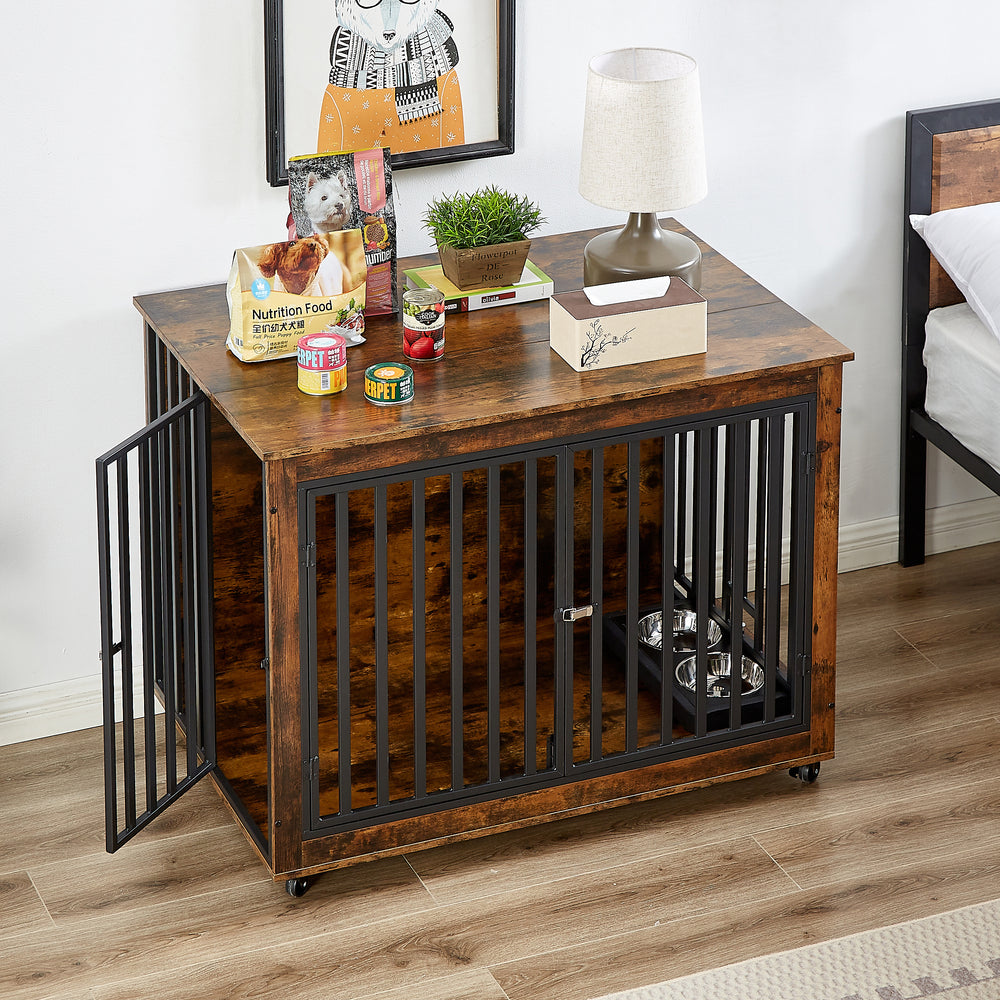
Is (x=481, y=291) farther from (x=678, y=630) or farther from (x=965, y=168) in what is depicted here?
(x=965, y=168)

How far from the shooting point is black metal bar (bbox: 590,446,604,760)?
2248mm

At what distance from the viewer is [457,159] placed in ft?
8.54

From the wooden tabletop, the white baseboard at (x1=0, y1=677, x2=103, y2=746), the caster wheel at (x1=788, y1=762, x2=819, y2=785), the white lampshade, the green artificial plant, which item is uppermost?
the white lampshade

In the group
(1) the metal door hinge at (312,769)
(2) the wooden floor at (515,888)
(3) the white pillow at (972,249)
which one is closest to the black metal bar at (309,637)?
(1) the metal door hinge at (312,769)

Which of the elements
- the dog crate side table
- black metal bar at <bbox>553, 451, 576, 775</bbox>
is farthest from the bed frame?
black metal bar at <bbox>553, 451, 576, 775</bbox>

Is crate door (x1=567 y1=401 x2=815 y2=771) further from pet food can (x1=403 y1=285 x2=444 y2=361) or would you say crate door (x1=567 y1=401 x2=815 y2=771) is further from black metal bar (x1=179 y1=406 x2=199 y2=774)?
black metal bar (x1=179 y1=406 x2=199 y2=774)

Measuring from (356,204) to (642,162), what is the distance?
444mm

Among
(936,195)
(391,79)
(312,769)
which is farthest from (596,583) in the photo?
(936,195)

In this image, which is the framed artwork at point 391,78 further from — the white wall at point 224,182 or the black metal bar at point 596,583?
the black metal bar at point 596,583

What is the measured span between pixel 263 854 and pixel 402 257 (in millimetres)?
1038

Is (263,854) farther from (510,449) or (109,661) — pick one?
(510,449)

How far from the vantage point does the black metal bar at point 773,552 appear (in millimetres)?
2332

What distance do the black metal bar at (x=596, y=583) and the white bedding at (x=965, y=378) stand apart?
93 cm

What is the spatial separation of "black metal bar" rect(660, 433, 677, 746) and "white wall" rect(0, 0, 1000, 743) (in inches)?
26.5
